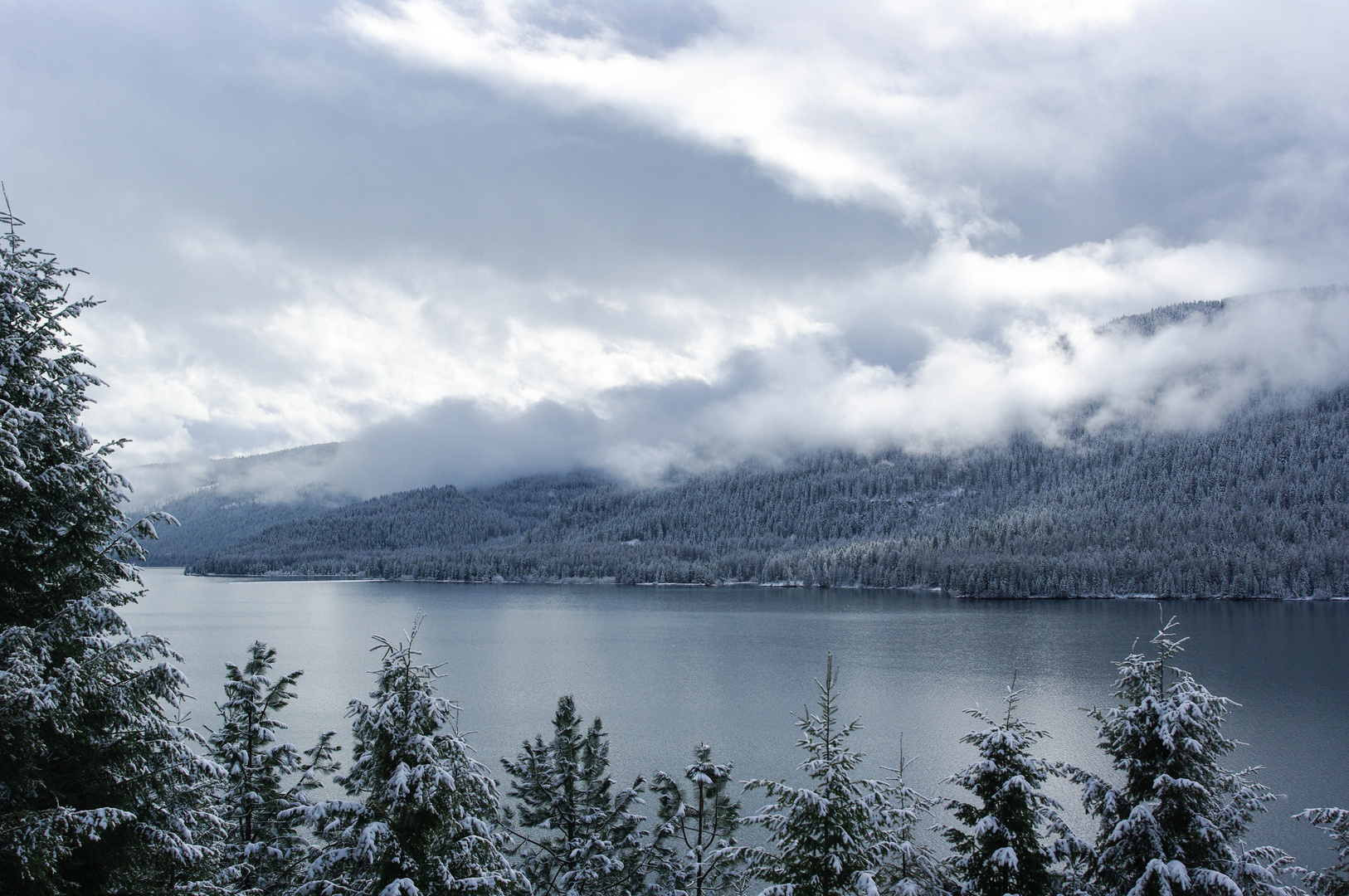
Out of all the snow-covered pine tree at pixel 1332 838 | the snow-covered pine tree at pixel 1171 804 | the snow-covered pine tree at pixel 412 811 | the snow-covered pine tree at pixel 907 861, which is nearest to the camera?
the snow-covered pine tree at pixel 412 811

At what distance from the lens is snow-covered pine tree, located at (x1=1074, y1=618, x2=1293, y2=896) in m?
12.7

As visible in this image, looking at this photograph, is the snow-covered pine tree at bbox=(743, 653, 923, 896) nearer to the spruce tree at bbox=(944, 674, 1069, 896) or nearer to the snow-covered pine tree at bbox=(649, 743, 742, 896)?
the spruce tree at bbox=(944, 674, 1069, 896)

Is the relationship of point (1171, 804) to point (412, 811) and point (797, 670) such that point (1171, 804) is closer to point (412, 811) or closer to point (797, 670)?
point (412, 811)

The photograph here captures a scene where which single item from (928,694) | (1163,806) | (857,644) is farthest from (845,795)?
(857,644)

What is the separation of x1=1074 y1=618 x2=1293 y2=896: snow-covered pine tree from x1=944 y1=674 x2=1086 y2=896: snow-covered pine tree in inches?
34.2

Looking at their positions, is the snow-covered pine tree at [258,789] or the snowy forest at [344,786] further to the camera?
the snow-covered pine tree at [258,789]

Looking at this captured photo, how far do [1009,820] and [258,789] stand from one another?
16585 mm

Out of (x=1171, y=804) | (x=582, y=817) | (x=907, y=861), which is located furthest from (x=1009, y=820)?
(x=582, y=817)

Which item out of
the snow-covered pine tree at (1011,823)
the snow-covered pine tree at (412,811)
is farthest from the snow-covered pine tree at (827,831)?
the snow-covered pine tree at (412,811)

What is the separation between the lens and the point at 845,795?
12719 millimetres

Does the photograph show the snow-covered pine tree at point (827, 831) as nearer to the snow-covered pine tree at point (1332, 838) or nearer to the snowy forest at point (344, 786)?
the snowy forest at point (344, 786)

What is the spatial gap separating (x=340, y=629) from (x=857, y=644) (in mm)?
73440

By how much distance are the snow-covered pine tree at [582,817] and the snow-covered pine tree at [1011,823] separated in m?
8.91

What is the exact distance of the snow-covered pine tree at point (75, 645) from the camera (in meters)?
8.98
